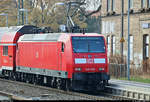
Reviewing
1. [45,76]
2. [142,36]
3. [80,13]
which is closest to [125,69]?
[142,36]

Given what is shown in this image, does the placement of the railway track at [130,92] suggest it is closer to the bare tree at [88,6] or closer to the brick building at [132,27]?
the brick building at [132,27]

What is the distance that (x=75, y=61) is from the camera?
22.8 m

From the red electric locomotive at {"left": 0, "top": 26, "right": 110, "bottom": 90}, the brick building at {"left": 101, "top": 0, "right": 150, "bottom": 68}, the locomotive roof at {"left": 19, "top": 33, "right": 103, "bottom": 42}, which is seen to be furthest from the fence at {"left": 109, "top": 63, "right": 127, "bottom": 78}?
the red electric locomotive at {"left": 0, "top": 26, "right": 110, "bottom": 90}

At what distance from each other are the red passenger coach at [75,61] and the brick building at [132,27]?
1276cm

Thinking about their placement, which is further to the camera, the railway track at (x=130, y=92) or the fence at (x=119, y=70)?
the fence at (x=119, y=70)

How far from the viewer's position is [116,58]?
3562 cm

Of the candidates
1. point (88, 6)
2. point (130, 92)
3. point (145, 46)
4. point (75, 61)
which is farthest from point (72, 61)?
point (88, 6)

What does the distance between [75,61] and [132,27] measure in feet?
64.4

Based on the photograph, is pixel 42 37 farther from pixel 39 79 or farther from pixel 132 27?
pixel 132 27

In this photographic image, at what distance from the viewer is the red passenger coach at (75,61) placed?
899 inches

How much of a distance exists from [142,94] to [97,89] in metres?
3.33

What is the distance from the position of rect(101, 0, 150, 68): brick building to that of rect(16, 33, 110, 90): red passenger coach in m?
12.8

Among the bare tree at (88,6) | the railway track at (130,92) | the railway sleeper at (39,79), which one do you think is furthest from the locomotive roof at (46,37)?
the bare tree at (88,6)

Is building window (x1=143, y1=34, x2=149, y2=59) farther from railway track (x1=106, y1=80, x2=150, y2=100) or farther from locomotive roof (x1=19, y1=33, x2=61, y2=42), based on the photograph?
railway track (x1=106, y1=80, x2=150, y2=100)
